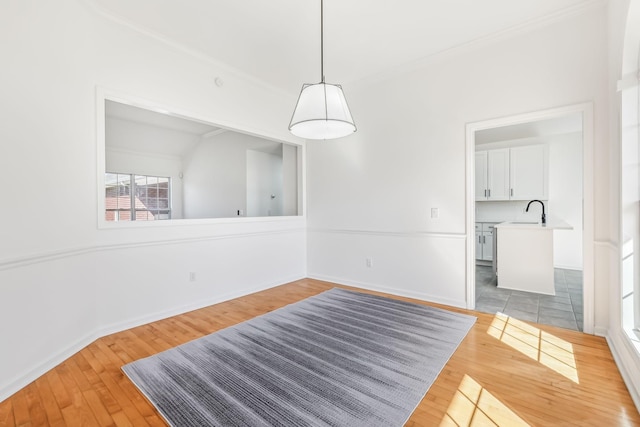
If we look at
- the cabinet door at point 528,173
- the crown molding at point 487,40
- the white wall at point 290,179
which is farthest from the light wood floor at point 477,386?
the cabinet door at point 528,173

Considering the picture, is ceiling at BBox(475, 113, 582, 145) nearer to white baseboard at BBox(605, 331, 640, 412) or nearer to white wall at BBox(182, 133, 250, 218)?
white baseboard at BBox(605, 331, 640, 412)

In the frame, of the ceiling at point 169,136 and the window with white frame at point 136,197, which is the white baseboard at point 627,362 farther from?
the window with white frame at point 136,197

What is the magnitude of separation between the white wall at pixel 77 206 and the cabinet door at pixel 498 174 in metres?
5.04

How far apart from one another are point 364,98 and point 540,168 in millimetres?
3973

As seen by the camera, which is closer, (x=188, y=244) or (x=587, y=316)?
(x=587, y=316)

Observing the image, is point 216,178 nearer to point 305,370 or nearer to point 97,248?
point 97,248

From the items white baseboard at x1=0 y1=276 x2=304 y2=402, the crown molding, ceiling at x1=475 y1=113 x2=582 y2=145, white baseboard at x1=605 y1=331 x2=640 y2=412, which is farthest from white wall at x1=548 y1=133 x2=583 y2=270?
white baseboard at x1=0 y1=276 x2=304 y2=402

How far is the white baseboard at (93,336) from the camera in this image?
1.91 meters

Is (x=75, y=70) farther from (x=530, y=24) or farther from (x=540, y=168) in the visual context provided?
(x=540, y=168)

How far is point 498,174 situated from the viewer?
6031mm

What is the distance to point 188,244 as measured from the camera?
3420mm

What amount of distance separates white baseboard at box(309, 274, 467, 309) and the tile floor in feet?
0.91

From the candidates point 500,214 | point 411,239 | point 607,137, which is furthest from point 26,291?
point 500,214

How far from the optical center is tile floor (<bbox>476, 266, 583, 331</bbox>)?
10.1 ft
